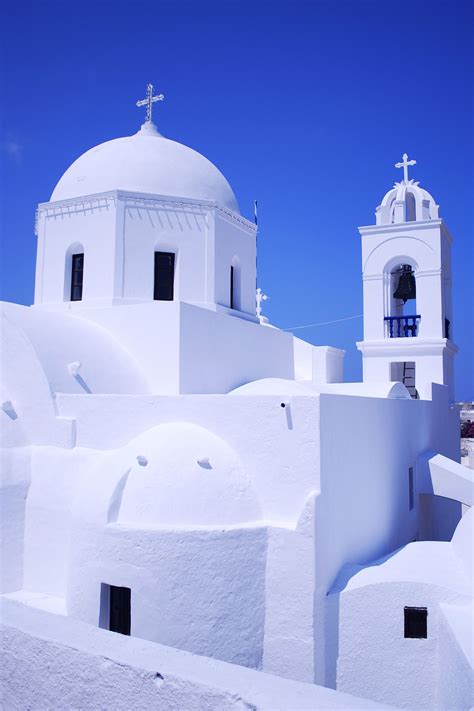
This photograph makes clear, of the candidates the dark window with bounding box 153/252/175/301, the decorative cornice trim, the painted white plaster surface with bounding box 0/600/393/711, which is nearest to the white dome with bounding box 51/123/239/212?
the decorative cornice trim

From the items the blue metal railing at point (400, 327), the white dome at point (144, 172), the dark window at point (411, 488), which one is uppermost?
the white dome at point (144, 172)

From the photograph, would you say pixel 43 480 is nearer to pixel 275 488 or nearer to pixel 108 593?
pixel 108 593

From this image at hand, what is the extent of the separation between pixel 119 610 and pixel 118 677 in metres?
4.29

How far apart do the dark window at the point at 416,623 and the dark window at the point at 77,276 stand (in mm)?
7367

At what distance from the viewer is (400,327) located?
13500 mm

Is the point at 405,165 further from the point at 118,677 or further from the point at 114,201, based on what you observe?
the point at 118,677

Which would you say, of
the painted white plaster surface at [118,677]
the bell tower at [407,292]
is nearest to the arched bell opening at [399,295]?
the bell tower at [407,292]

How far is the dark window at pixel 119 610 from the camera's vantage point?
614cm

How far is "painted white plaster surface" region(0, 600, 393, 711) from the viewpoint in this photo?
6.59ft

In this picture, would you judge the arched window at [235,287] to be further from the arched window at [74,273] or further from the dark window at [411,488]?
the dark window at [411,488]

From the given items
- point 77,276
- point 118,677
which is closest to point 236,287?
point 77,276

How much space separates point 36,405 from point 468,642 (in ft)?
18.6

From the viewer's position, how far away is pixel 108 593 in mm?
6211

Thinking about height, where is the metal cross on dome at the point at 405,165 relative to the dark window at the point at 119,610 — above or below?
above
